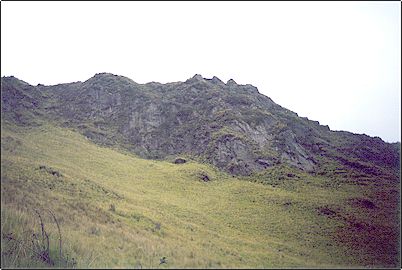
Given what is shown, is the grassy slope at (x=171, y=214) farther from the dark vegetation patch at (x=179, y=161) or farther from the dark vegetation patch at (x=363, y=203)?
the dark vegetation patch at (x=179, y=161)

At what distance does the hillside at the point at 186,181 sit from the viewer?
31.9ft

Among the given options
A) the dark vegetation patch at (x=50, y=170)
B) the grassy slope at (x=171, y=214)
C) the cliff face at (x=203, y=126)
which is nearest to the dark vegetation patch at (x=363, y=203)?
the grassy slope at (x=171, y=214)

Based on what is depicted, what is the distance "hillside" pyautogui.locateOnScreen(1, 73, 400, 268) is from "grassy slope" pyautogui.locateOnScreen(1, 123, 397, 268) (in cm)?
8

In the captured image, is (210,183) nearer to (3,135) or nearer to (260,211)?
(260,211)

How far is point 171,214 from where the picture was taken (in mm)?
21047

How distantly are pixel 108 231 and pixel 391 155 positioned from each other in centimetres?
5691

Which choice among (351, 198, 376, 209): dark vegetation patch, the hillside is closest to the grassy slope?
the hillside

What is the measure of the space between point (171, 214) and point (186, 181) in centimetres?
1583

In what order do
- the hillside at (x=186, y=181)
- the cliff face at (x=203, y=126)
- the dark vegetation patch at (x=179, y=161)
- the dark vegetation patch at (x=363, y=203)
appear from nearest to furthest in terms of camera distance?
the hillside at (x=186, y=181) → the dark vegetation patch at (x=363, y=203) → the dark vegetation patch at (x=179, y=161) → the cliff face at (x=203, y=126)

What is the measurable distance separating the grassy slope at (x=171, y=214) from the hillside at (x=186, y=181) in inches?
3.0

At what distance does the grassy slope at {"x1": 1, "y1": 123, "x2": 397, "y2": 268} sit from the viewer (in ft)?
30.2

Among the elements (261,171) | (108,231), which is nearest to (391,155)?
(261,171)

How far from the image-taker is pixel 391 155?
56.4 meters

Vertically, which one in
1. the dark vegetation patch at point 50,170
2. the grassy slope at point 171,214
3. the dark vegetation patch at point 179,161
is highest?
the dark vegetation patch at point 50,170
